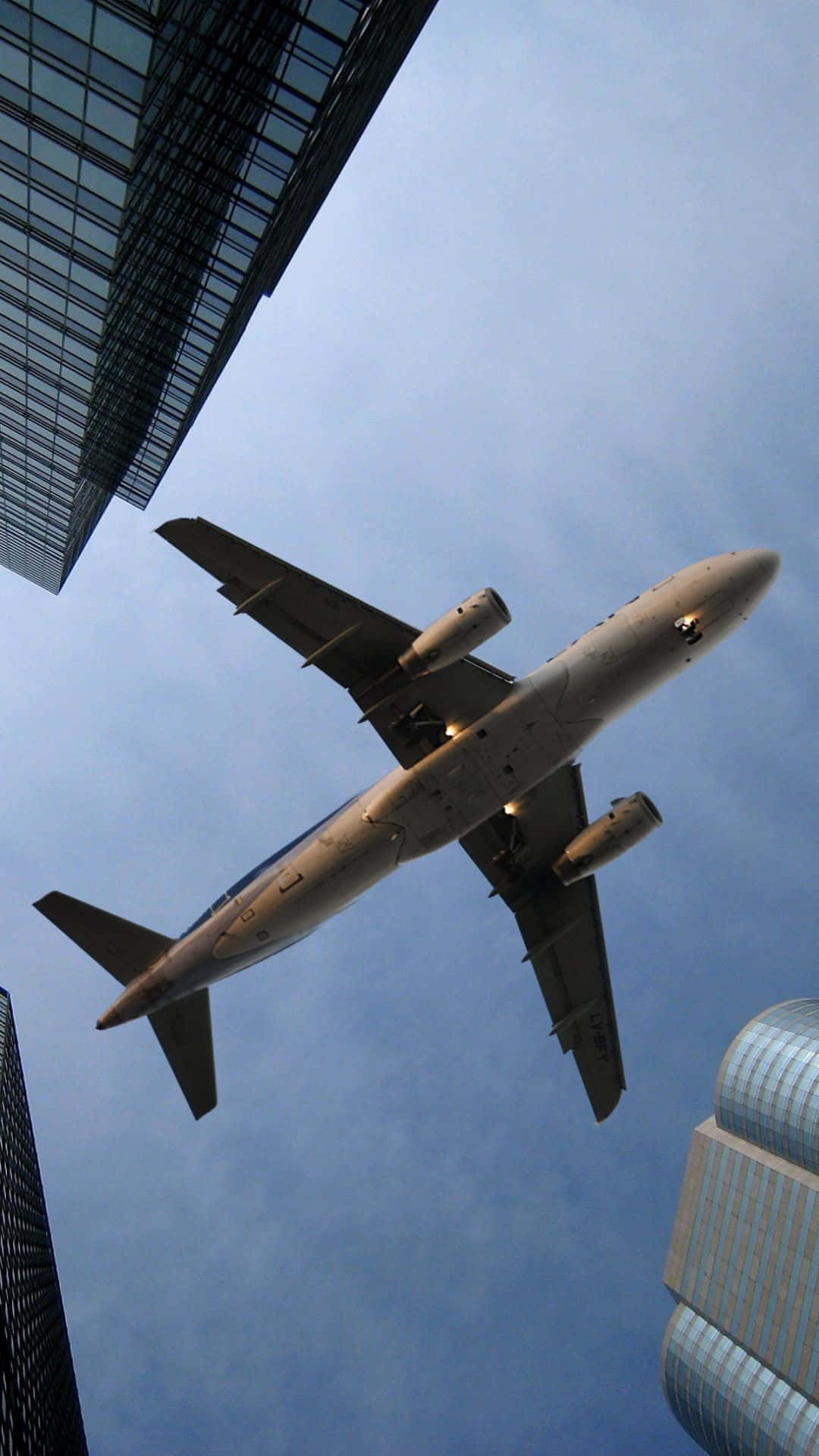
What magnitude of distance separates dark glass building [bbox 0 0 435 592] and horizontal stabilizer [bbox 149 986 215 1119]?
22.7 meters

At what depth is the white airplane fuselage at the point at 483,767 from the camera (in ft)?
91.5

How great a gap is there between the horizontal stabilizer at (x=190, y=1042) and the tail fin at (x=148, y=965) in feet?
0.09

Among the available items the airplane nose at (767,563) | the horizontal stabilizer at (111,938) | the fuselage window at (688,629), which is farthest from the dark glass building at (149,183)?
the horizontal stabilizer at (111,938)

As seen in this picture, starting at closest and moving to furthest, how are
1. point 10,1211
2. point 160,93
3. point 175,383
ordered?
point 160,93, point 175,383, point 10,1211

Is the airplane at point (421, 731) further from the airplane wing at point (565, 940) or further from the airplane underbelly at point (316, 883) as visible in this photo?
the airplane wing at point (565, 940)

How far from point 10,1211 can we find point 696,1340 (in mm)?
83789

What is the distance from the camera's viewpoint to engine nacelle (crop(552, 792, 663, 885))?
30.6m

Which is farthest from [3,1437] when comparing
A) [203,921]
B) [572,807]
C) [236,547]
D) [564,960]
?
[236,547]

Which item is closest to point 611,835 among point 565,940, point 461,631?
point 565,940

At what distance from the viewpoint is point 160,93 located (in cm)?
2255

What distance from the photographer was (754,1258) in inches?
3888

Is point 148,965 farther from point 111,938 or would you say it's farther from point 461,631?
point 461,631

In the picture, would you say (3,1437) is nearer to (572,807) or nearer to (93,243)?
(572,807)

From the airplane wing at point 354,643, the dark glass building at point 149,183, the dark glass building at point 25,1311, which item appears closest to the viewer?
the dark glass building at point 149,183
